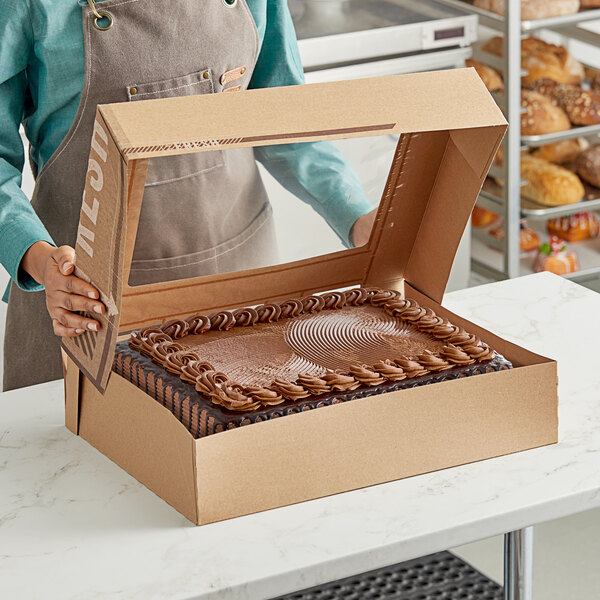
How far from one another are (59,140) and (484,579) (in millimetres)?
996

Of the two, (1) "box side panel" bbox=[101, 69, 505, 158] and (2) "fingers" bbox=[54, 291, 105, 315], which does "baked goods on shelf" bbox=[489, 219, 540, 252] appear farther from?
(2) "fingers" bbox=[54, 291, 105, 315]

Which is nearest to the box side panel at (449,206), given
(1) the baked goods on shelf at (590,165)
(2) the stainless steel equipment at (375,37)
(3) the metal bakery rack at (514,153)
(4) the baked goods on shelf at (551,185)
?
→ (2) the stainless steel equipment at (375,37)

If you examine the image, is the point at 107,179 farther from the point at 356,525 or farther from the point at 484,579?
the point at 484,579

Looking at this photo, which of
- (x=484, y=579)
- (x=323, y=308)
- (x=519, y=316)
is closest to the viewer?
(x=323, y=308)

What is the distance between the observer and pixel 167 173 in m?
1.49

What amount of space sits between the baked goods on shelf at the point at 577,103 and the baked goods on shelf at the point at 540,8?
0.80 feet

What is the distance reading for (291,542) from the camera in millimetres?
920

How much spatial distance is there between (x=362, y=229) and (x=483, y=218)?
2333 mm

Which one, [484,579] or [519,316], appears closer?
[519,316]

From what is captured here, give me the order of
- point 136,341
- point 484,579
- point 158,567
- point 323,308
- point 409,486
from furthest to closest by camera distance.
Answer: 1. point 484,579
2. point 323,308
3. point 136,341
4. point 409,486
5. point 158,567

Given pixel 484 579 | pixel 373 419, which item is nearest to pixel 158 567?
pixel 373 419

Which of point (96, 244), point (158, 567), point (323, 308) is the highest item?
point (96, 244)

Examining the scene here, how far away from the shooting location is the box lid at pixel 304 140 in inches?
36.1

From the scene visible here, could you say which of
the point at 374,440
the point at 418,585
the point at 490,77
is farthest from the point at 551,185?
the point at 374,440
